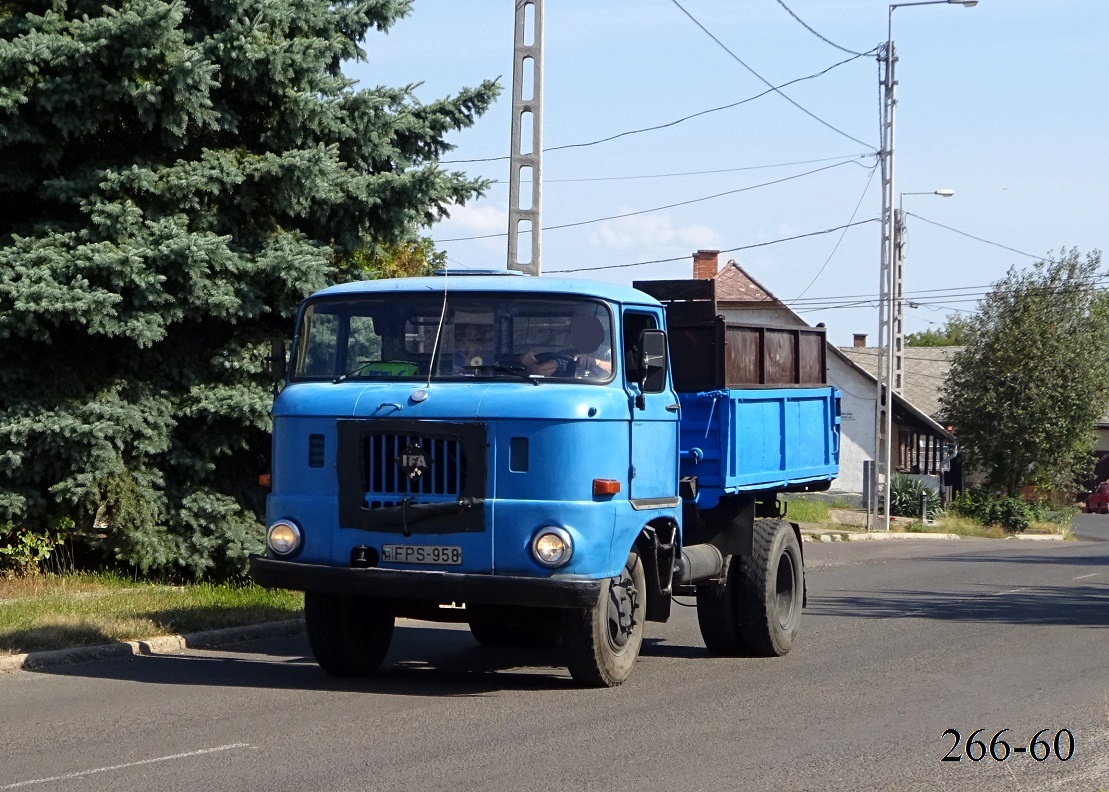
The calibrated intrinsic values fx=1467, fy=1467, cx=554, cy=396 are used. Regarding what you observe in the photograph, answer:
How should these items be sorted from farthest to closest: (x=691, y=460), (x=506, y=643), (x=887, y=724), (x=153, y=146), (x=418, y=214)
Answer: (x=418, y=214), (x=153, y=146), (x=506, y=643), (x=691, y=460), (x=887, y=724)

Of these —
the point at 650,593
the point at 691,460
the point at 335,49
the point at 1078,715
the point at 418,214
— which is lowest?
the point at 1078,715

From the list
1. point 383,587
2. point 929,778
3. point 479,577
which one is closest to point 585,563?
point 479,577

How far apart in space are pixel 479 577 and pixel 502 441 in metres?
0.85

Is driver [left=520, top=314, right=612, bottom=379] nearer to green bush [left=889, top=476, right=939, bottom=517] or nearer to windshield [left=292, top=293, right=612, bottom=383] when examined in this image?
windshield [left=292, top=293, right=612, bottom=383]

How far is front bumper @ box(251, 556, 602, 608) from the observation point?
8.89 metres

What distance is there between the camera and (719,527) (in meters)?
11.7

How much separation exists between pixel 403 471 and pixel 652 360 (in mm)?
1807

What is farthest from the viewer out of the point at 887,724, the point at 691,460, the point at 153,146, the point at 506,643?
the point at 153,146

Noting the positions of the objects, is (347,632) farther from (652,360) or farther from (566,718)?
(652,360)

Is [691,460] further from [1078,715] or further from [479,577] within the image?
[1078,715]

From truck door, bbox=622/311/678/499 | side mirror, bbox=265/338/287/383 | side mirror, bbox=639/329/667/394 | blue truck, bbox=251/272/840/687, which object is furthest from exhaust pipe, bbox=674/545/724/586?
side mirror, bbox=265/338/287/383

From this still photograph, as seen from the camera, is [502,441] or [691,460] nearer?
[502,441]

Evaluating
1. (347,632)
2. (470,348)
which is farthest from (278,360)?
(347,632)

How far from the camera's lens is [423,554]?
9180 millimetres
